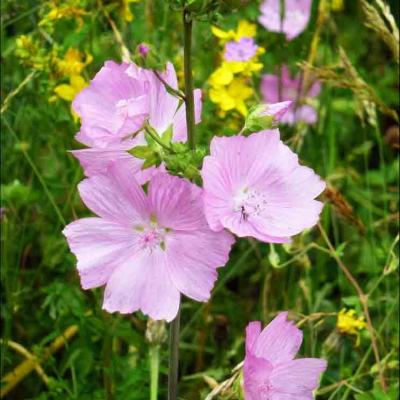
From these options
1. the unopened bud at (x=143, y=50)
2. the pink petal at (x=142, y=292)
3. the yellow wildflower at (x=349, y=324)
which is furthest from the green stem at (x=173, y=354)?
the yellow wildflower at (x=349, y=324)

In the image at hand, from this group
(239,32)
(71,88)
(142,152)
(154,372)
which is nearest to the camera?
(142,152)

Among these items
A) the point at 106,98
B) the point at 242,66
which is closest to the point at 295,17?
the point at 242,66

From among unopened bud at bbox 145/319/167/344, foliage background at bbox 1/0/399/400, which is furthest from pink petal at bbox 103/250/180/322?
foliage background at bbox 1/0/399/400

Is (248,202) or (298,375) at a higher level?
(248,202)

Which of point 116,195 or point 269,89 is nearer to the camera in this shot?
point 116,195

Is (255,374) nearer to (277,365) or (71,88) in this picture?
(277,365)

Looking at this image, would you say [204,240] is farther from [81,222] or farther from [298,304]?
[298,304]

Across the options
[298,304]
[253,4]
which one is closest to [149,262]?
[298,304]

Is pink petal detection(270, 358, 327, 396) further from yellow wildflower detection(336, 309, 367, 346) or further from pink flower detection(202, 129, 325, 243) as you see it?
yellow wildflower detection(336, 309, 367, 346)

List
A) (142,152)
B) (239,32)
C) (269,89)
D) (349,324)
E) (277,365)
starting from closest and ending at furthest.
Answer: (142,152) < (277,365) < (349,324) < (239,32) < (269,89)

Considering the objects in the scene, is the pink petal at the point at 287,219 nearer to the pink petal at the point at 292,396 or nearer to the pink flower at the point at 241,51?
the pink petal at the point at 292,396
